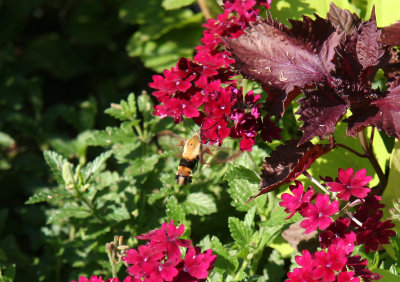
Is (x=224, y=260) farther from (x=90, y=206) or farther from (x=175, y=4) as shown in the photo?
(x=175, y=4)

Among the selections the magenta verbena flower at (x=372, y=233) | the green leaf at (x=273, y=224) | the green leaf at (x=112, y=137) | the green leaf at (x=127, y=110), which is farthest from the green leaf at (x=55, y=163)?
the magenta verbena flower at (x=372, y=233)

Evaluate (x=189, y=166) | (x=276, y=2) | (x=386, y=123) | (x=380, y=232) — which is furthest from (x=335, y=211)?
(x=276, y=2)

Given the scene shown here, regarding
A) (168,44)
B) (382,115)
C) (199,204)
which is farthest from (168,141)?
(168,44)

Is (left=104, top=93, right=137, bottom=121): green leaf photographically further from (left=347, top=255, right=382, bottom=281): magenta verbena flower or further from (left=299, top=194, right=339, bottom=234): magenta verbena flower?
(left=347, top=255, right=382, bottom=281): magenta verbena flower

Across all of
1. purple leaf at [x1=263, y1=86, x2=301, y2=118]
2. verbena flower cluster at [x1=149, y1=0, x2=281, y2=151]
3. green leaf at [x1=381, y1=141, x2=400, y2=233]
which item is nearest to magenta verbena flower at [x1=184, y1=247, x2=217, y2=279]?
verbena flower cluster at [x1=149, y1=0, x2=281, y2=151]

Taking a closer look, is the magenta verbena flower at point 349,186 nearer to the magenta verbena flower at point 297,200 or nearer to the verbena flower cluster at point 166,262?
the magenta verbena flower at point 297,200

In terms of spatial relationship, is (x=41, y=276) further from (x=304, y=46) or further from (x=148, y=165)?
(x=304, y=46)
